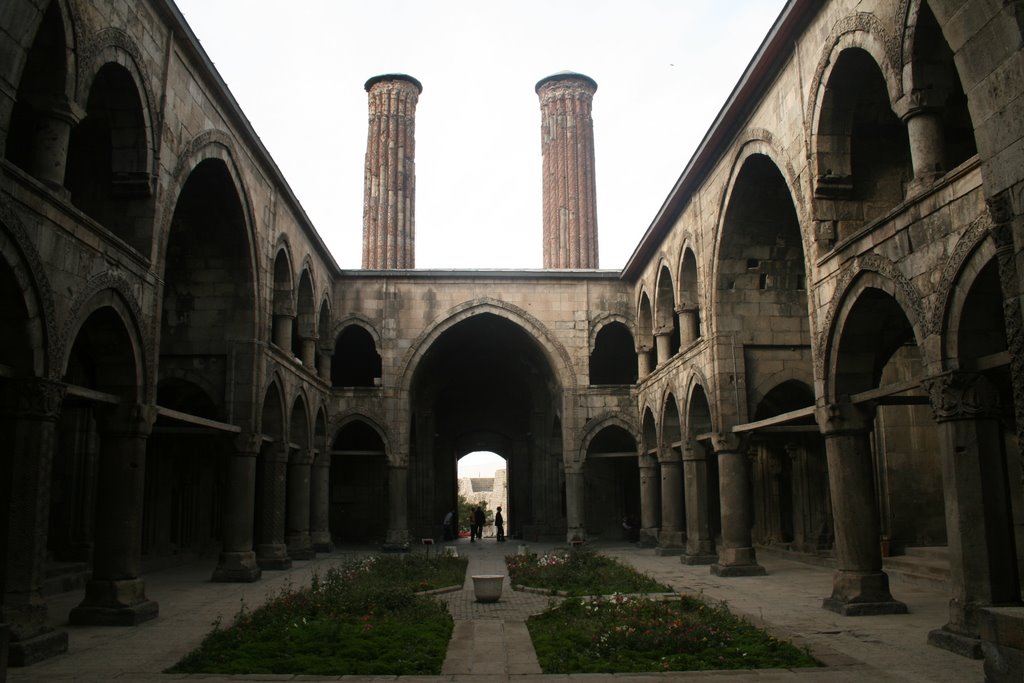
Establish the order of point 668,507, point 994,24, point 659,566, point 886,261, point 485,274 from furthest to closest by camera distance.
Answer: point 485,274 < point 668,507 < point 659,566 < point 886,261 < point 994,24

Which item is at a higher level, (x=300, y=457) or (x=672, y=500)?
(x=300, y=457)

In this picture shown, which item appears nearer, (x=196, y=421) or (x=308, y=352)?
(x=196, y=421)

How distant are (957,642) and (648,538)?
1559 centimetres

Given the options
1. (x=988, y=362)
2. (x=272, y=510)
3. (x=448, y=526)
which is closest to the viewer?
(x=988, y=362)

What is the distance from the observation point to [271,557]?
18.2 m

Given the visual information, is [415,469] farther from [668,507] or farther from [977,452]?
[977,452]

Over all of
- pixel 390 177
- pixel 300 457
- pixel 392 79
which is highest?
pixel 392 79

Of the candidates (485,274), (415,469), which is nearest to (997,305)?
(485,274)

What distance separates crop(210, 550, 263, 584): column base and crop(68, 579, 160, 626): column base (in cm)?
478

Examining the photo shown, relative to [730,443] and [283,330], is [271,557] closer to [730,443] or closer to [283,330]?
[283,330]

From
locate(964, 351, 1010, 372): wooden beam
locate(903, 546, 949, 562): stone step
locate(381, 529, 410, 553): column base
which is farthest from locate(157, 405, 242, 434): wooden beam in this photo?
locate(903, 546, 949, 562): stone step

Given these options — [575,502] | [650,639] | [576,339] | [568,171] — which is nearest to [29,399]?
[650,639]

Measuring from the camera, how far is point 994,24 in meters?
A: 5.46

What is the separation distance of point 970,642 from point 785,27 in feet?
27.7
